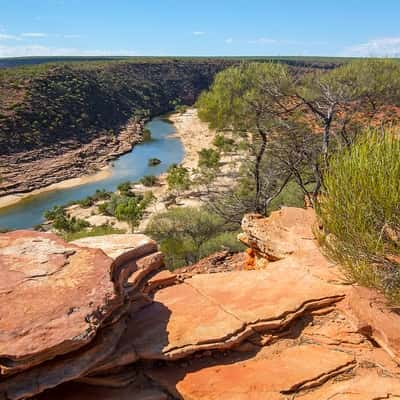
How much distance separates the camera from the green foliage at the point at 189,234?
16203 mm

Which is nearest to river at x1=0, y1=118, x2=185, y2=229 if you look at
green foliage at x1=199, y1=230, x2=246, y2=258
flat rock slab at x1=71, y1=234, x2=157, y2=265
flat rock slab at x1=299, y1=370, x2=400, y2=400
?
green foliage at x1=199, y1=230, x2=246, y2=258

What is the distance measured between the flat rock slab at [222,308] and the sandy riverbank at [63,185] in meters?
30.5

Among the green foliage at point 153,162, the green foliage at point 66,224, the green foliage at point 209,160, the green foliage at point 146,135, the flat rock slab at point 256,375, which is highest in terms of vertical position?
the flat rock slab at point 256,375

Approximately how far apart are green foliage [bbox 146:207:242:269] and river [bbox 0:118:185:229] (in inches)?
580

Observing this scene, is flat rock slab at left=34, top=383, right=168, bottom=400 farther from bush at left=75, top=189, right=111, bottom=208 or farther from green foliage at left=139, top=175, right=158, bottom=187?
green foliage at left=139, top=175, right=158, bottom=187

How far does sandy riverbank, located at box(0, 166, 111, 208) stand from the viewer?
3450 cm

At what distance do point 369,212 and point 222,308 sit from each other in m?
2.70

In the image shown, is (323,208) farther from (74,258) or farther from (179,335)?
(74,258)

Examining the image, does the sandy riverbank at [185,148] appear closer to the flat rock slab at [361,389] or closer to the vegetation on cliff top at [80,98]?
the vegetation on cliff top at [80,98]

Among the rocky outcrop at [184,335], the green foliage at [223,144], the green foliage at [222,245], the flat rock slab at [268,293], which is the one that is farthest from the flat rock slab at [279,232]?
the green foliage at [223,144]

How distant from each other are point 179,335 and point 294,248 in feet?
12.4

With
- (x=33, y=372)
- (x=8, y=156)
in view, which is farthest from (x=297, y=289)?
(x=8, y=156)

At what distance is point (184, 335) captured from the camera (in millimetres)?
6020

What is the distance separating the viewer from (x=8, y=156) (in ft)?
134
